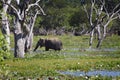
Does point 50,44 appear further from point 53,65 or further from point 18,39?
point 53,65

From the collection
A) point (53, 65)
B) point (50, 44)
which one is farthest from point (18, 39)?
point (50, 44)

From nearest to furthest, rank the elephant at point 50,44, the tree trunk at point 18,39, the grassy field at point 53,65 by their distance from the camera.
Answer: the grassy field at point 53,65 < the tree trunk at point 18,39 < the elephant at point 50,44

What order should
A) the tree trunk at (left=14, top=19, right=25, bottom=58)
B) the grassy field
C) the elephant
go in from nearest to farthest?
the grassy field → the tree trunk at (left=14, top=19, right=25, bottom=58) → the elephant

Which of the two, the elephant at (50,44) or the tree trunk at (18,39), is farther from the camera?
the elephant at (50,44)

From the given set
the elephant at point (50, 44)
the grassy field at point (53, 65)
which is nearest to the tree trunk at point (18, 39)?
the grassy field at point (53, 65)

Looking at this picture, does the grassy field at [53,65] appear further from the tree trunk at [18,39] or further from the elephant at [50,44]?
the elephant at [50,44]

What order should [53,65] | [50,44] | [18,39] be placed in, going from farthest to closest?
[50,44] → [18,39] → [53,65]

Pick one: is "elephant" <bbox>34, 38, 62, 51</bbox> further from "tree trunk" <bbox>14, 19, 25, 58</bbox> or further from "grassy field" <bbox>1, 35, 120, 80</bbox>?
"grassy field" <bbox>1, 35, 120, 80</bbox>

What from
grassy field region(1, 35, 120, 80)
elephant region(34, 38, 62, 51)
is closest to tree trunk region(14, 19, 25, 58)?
grassy field region(1, 35, 120, 80)

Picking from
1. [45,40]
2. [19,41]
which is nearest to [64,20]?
[45,40]

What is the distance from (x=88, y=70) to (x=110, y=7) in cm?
5972

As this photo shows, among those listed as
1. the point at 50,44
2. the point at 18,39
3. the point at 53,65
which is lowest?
the point at 50,44

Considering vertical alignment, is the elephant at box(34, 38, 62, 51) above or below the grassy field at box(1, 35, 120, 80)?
below

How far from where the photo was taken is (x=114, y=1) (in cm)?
7706
